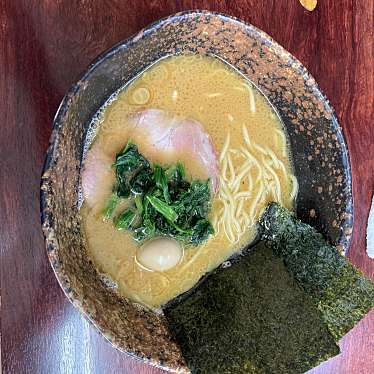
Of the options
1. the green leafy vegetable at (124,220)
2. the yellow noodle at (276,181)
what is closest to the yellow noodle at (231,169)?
the yellow noodle at (276,181)

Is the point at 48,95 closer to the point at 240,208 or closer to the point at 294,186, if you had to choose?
the point at 240,208

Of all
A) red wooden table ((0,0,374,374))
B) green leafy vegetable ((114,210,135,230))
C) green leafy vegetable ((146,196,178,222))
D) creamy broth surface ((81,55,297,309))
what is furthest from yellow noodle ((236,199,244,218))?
red wooden table ((0,0,374,374))

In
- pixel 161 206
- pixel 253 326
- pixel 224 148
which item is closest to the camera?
pixel 253 326

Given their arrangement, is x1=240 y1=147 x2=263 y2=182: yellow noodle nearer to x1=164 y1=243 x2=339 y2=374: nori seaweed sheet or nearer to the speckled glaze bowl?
the speckled glaze bowl

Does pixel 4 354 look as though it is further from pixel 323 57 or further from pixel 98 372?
pixel 323 57

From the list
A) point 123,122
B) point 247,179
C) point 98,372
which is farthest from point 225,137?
point 98,372

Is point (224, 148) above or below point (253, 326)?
above

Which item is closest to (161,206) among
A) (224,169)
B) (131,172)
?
(131,172)

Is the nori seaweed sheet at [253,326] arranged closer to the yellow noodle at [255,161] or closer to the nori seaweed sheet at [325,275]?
the nori seaweed sheet at [325,275]
